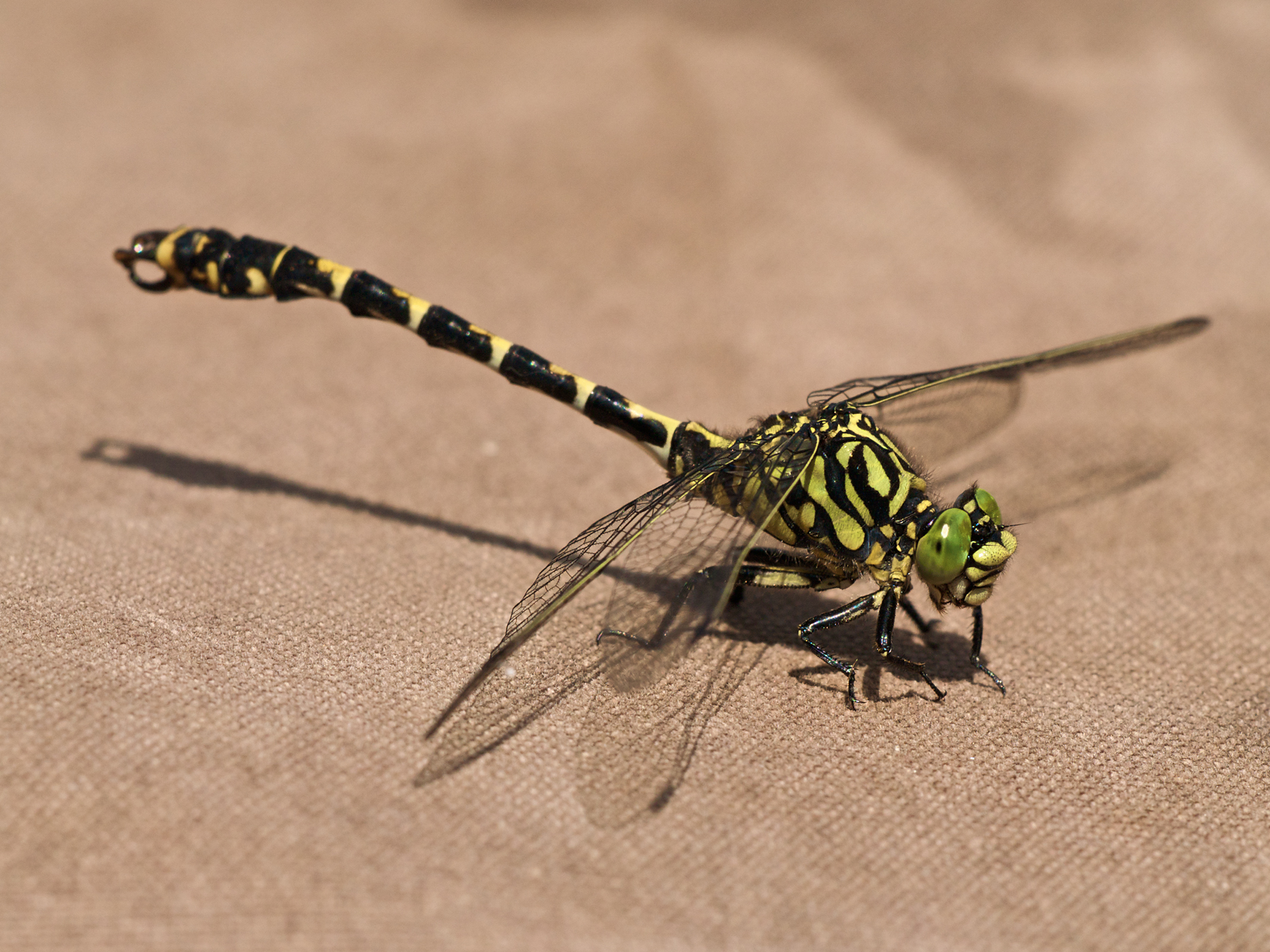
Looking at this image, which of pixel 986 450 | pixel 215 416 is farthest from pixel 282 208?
pixel 986 450

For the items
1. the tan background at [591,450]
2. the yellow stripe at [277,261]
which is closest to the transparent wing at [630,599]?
the tan background at [591,450]

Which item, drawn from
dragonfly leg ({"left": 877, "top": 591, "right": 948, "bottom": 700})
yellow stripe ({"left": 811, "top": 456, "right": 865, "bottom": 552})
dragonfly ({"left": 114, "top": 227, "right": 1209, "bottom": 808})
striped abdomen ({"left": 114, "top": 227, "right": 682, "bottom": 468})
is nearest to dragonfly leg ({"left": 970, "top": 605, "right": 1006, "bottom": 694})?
dragonfly ({"left": 114, "top": 227, "right": 1209, "bottom": 808})

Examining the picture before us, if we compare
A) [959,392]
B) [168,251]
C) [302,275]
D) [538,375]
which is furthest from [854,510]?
[168,251]

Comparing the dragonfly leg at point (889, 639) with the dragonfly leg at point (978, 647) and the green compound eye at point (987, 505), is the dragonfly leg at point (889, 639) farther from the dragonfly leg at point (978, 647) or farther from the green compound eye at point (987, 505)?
the green compound eye at point (987, 505)

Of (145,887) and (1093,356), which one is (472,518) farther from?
(1093,356)

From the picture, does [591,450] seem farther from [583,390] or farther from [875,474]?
[875,474]

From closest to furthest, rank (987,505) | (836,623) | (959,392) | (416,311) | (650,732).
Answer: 1. (650,732)
2. (836,623)
3. (987,505)
4. (416,311)
5. (959,392)
